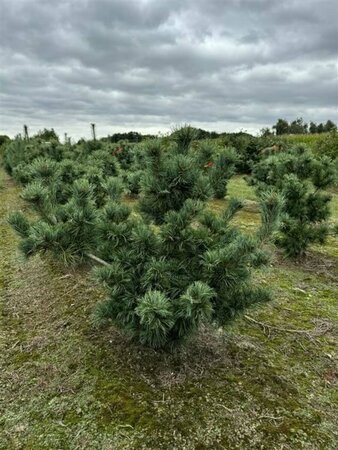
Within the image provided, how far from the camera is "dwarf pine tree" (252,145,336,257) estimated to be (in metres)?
5.15

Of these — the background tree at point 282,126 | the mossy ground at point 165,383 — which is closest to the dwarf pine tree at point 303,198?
the mossy ground at point 165,383

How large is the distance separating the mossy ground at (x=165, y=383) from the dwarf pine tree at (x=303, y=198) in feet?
5.19

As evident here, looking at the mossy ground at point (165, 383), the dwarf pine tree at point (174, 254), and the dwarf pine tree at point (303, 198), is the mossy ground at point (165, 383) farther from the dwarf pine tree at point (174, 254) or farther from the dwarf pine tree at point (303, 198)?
the dwarf pine tree at point (303, 198)

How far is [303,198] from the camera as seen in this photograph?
520 cm

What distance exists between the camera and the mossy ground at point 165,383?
224cm

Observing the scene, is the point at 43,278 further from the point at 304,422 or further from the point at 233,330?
the point at 304,422

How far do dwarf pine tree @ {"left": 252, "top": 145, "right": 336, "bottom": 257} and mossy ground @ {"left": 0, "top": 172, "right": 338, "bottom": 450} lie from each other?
158cm

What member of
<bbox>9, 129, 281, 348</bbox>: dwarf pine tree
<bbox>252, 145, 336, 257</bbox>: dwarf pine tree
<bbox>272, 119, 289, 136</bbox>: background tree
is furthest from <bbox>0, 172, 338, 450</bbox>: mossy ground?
<bbox>272, 119, 289, 136</bbox>: background tree

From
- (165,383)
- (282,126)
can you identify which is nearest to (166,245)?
(165,383)

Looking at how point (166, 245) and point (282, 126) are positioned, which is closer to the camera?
point (166, 245)

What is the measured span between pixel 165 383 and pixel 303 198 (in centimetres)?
346

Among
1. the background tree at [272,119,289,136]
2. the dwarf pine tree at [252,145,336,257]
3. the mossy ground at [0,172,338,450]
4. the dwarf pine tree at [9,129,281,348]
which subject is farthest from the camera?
the background tree at [272,119,289,136]

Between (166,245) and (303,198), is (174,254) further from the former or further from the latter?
(303,198)

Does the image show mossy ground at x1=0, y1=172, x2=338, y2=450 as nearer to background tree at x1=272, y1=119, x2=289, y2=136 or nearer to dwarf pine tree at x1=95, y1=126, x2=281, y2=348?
dwarf pine tree at x1=95, y1=126, x2=281, y2=348
